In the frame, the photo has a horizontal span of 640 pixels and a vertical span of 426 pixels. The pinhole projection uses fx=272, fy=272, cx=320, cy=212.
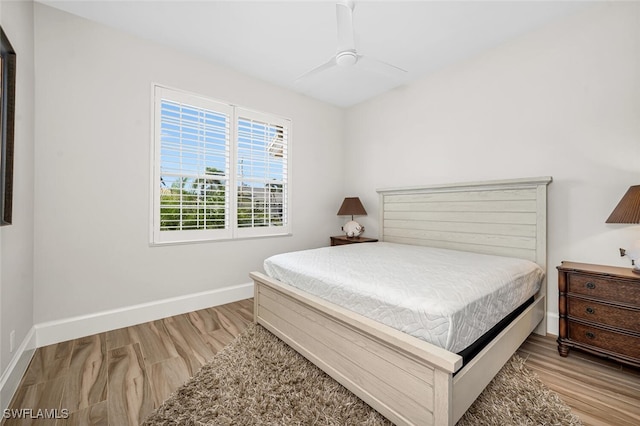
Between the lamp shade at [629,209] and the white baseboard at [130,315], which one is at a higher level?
the lamp shade at [629,209]

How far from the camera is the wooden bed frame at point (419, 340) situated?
1.25 m

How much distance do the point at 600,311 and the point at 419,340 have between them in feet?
5.37

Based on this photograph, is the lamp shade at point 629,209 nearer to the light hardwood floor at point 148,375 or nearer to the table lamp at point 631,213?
the table lamp at point 631,213

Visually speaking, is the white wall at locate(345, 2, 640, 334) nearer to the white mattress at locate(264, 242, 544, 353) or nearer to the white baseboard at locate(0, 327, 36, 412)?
the white mattress at locate(264, 242, 544, 353)

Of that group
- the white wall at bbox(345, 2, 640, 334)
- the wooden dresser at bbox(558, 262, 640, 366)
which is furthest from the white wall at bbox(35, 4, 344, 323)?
the wooden dresser at bbox(558, 262, 640, 366)

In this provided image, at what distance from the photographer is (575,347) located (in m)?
2.02

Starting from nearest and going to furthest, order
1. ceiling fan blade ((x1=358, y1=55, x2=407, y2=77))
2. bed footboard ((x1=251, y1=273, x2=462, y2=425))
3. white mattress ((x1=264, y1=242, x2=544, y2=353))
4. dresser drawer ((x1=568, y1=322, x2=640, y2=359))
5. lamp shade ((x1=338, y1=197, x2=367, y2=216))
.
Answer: bed footboard ((x1=251, y1=273, x2=462, y2=425))
white mattress ((x1=264, y1=242, x2=544, y2=353))
dresser drawer ((x1=568, y1=322, x2=640, y2=359))
ceiling fan blade ((x1=358, y1=55, x2=407, y2=77))
lamp shade ((x1=338, y1=197, x2=367, y2=216))

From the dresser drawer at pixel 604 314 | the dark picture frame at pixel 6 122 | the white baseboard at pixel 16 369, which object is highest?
the dark picture frame at pixel 6 122

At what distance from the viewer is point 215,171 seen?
10.5 feet

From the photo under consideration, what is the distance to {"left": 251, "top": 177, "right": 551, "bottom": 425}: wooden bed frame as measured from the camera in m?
1.25

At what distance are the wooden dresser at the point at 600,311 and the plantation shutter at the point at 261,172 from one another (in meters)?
3.01

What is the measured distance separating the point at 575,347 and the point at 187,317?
3.38 m

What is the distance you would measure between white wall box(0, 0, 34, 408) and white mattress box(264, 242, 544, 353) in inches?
65.7

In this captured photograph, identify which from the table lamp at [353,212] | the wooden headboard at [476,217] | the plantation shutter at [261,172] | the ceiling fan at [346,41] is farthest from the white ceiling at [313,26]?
the table lamp at [353,212]
